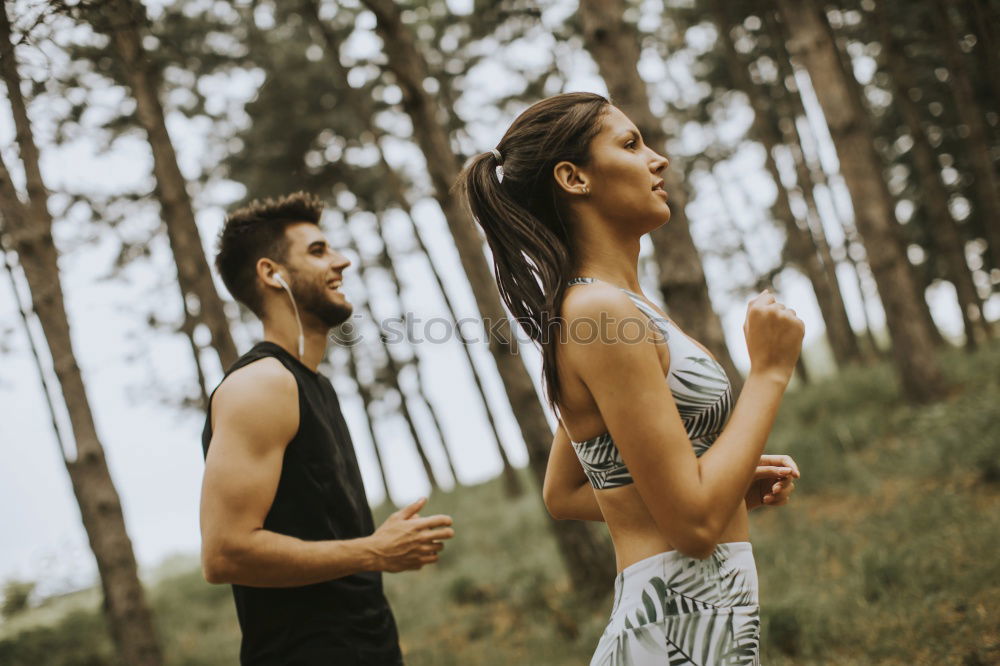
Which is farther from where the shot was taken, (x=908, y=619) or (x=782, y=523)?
(x=782, y=523)

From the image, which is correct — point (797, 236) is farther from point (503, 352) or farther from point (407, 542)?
point (407, 542)

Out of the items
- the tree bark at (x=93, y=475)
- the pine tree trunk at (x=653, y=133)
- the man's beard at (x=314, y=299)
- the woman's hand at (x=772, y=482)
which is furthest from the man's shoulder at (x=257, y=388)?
the pine tree trunk at (x=653, y=133)

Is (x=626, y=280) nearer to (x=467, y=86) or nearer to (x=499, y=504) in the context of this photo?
(x=499, y=504)

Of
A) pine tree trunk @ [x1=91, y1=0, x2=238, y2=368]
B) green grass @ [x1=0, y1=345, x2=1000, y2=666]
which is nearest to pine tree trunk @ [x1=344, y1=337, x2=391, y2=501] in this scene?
green grass @ [x1=0, y1=345, x2=1000, y2=666]

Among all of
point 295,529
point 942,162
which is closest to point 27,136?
point 295,529

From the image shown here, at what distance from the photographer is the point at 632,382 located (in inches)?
69.2

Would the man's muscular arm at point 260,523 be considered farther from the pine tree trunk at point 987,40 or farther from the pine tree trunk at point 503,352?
the pine tree trunk at point 987,40

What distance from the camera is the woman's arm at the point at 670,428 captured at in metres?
1.74

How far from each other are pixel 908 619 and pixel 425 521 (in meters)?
3.81

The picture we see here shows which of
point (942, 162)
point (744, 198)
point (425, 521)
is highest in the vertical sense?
point (744, 198)

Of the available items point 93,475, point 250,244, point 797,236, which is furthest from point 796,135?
point 250,244

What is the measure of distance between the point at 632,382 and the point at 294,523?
1556 mm

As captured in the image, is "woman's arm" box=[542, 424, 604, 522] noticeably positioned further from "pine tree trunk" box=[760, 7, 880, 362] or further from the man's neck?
"pine tree trunk" box=[760, 7, 880, 362]

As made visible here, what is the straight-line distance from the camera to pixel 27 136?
621 cm
